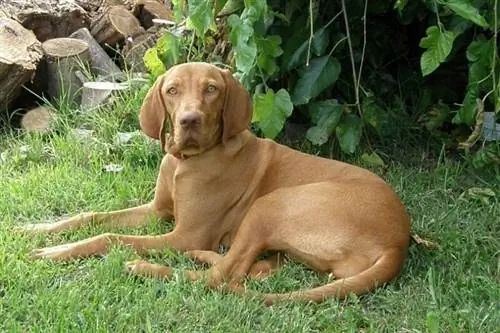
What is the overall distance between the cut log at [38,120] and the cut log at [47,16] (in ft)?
2.57

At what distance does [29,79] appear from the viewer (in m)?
5.97

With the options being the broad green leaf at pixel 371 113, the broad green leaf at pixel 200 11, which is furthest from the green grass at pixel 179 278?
the broad green leaf at pixel 200 11

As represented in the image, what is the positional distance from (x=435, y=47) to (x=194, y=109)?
127 centimetres

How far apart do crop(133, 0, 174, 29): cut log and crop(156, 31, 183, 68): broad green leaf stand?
134 centimetres

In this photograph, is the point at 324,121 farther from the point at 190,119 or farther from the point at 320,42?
the point at 190,119

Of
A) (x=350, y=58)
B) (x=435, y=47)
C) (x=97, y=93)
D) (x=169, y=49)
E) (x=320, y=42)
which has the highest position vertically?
(x=435, y=47)

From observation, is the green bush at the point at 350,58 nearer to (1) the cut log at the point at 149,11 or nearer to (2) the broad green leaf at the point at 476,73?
(2) the broad green leaf at the point at 476,73

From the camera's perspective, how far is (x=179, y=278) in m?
3.80

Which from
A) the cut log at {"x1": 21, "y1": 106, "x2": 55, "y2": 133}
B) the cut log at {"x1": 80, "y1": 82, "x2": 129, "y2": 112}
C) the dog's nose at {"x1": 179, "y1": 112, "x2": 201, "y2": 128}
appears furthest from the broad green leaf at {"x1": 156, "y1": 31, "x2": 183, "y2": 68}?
the dog's nose at {"x1": 179, "y1": 112, "x2": 201, "y2": 128}

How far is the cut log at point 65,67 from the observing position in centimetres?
612

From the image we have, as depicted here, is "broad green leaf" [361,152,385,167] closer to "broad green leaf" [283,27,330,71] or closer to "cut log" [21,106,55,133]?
"broad green leaf" [283,27,330,71]

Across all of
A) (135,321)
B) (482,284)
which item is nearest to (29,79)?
(135,321)

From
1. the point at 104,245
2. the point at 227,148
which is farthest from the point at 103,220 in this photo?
the point at 227,148

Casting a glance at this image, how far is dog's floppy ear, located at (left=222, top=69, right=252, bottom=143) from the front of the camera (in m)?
4.27
